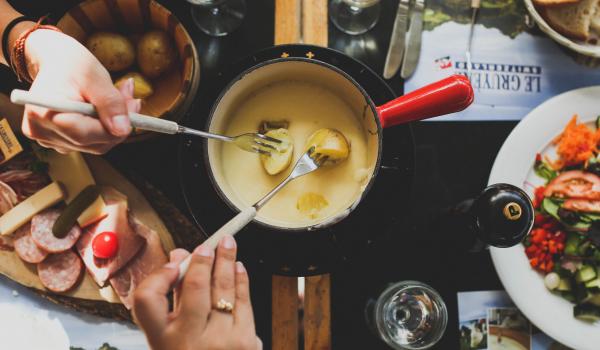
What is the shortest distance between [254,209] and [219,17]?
0.52 metres

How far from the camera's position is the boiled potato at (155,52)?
90 cm

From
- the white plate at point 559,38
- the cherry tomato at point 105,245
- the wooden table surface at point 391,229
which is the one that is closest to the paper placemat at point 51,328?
the cherry tomato at point 105,245

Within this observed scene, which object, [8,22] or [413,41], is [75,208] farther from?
[413,41]

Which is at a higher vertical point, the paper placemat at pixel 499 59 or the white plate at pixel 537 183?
the paper placemat at pixel 499 59

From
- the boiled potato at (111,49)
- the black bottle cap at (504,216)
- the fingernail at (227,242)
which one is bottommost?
the black bottle cap at (504,216)

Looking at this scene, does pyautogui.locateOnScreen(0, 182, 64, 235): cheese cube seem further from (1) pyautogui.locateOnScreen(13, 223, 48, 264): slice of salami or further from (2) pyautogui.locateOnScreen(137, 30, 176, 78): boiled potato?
(2) pyautogui.locateOnScreen(137, 30, 176, 78): boiled potato

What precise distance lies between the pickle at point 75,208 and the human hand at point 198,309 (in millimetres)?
363

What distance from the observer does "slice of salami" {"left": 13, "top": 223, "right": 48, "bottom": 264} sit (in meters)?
0.92

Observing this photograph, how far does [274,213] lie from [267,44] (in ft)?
1.33

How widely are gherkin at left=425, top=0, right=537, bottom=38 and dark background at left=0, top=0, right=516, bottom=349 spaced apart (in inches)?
4.0

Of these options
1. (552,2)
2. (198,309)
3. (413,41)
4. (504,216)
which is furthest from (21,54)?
(552,2)

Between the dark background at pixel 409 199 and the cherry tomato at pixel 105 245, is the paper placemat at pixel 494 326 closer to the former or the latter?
the dark background at pixel 409 199

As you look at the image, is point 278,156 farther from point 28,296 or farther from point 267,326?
point 28,296

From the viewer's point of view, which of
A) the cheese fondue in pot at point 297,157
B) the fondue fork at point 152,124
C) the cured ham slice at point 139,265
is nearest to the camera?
the fondue fork at point 152,124
